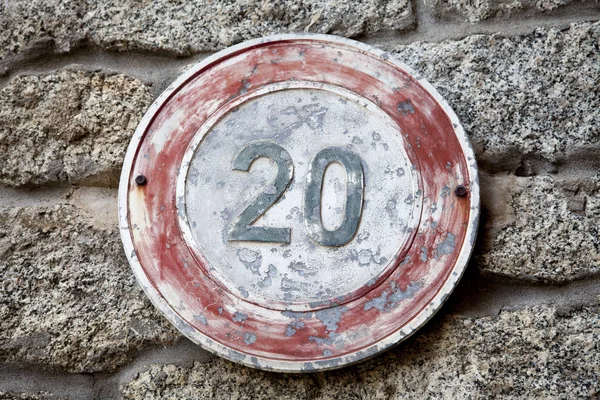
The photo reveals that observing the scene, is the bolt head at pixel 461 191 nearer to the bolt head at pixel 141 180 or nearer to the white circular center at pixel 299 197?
the white circular center at pixel 299 197

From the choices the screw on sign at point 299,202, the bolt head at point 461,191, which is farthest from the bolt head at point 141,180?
the bolt head at point 461,191

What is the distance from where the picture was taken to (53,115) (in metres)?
1.13

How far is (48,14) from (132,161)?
35cm

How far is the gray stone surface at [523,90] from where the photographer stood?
1.00m

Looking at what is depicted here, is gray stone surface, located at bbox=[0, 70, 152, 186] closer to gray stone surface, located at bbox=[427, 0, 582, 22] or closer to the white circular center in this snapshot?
the white circular center

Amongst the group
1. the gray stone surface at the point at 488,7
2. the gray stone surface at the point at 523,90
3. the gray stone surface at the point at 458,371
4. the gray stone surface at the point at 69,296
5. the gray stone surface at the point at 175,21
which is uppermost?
the gray stone surface at the point at 175,21

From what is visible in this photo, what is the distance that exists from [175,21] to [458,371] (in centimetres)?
70

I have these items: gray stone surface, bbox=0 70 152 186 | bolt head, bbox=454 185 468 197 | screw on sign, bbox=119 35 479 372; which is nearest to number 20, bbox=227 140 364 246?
screw on sign, bbox=119 35 479 372

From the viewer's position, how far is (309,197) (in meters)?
0.98

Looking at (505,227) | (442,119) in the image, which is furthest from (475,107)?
(505,227)

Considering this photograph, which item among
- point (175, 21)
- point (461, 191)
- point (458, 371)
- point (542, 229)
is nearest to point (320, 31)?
point (175, 21)

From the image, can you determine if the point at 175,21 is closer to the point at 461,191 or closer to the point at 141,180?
the point at 141,180

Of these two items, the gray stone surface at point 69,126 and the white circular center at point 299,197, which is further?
the gray stone surface at point 69,126

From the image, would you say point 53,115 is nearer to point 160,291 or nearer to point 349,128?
point 160,291
